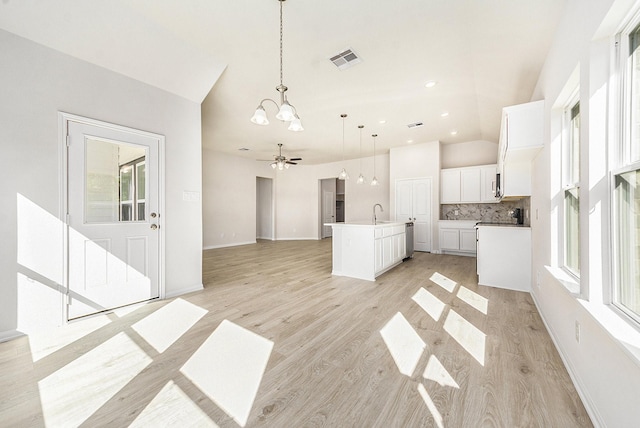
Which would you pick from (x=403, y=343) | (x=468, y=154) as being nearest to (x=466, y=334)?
(x=403, y=343)

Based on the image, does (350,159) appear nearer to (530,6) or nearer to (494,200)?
(494,200)

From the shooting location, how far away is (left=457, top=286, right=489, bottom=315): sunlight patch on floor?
2921mm

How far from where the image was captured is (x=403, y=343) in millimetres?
2131

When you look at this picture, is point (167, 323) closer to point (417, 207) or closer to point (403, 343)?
point (403, 343)

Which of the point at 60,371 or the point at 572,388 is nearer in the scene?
the point at 572,388

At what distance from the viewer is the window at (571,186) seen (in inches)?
80.8

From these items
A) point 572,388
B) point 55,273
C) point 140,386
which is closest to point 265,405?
point 140,386

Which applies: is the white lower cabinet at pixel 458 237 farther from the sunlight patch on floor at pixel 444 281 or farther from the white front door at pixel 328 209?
the white front door at pixel 328 209

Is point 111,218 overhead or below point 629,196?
below

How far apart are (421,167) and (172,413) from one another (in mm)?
7128

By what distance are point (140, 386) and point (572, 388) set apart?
2779mm

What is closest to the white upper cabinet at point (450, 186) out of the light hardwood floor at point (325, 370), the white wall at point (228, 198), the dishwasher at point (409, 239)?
the dishwasher at point (409, 239)

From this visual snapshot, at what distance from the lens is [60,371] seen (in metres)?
A: 1.77

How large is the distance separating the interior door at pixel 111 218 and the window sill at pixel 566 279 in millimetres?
4115
